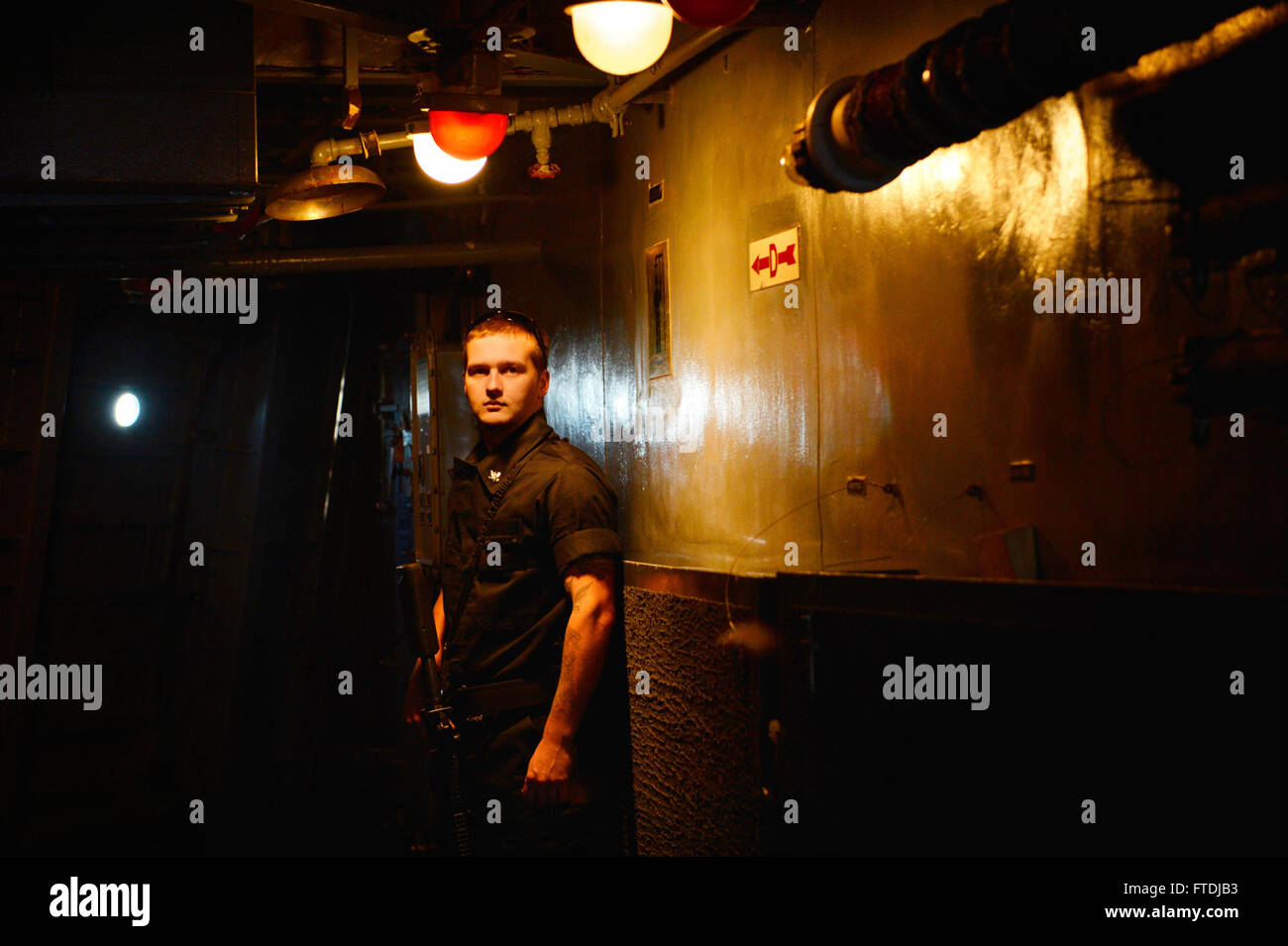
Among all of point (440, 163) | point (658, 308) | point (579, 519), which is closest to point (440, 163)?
point (440, 163)

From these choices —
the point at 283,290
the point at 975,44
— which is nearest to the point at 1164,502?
the point at 975,44

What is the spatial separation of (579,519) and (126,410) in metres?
6.49

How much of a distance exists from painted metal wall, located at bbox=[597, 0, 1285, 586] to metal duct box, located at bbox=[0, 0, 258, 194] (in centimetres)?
205

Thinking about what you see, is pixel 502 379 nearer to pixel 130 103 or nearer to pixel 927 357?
pixel 130 103

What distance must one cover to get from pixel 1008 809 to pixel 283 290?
809 cm

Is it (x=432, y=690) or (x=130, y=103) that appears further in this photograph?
(x=432, y=690)

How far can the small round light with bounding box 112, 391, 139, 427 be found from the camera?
8977 mm

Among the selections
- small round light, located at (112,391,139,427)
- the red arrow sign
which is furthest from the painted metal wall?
small round light, located at (112,391,139,427)

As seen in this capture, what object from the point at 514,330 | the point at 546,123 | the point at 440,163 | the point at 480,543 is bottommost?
the point at 480,543

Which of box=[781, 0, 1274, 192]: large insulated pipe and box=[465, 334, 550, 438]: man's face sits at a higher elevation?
box=[781, 0, 1274, 192]: large insulated pipe

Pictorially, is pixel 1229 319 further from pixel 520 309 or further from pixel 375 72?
pixel 520 309

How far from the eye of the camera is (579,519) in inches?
165

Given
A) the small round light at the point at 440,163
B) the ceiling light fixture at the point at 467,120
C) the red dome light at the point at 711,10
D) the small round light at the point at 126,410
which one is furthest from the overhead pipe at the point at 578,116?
the small round light at the point at 126,410

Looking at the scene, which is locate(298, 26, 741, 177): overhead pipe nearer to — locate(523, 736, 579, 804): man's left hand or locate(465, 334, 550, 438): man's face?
locate(465, 334, 550, 438): man's face
